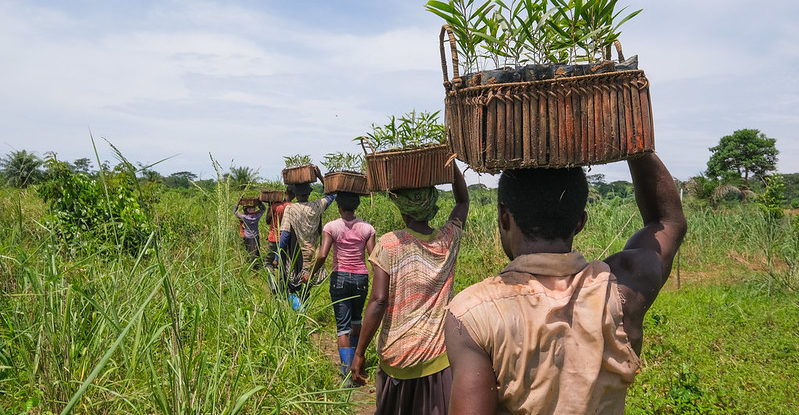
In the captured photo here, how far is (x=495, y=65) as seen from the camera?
4.70 ft

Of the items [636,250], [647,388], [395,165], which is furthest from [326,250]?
[636,250]

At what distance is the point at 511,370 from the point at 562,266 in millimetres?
287

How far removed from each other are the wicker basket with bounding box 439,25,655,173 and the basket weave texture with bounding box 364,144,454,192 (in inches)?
62.6

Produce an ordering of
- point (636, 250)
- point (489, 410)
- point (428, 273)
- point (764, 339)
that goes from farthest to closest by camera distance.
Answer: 1. point (764, 339)
2. point (428, 273)
3. point (636, 250)
4. point (489, 410)

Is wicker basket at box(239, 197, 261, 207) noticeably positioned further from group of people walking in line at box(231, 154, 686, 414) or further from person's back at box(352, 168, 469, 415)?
group of people walking in line at box(231, 154, 686, 414)

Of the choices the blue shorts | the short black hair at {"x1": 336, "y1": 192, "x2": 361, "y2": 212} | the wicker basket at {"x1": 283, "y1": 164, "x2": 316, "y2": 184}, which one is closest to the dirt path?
the blue shorts

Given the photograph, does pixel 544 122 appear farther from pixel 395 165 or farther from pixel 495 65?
pixel 395 165

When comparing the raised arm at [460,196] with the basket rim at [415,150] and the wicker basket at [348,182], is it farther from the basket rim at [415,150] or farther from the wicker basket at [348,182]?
the wicker basket at [348,182]

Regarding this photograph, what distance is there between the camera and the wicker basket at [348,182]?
4.49 meters

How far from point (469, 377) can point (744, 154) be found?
5062cm

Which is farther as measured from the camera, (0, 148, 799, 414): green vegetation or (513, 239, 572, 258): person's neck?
(0, 148, 799, 414): green vegetation

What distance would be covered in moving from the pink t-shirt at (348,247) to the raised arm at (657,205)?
3.09 m

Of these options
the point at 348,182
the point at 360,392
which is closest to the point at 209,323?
the point at 348,182

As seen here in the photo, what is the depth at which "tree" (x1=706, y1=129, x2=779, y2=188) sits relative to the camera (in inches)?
1668
